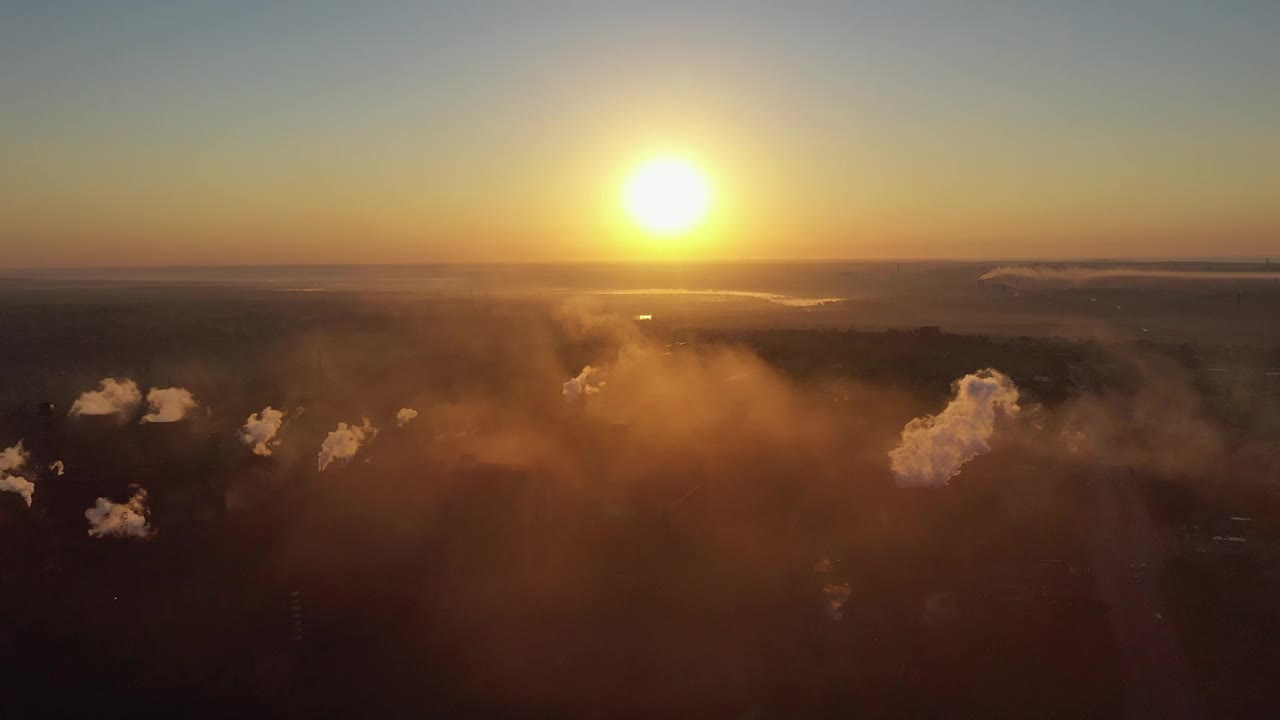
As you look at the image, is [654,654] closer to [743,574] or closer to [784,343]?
[743,574]

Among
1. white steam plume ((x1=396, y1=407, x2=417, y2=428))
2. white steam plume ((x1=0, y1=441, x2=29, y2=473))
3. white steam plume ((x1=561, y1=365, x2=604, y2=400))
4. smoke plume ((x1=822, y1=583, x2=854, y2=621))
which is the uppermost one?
white steam plume ((x1=561, y1=365, x2=604, y2=400))

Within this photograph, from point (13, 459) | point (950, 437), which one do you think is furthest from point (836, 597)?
point (13, 459)

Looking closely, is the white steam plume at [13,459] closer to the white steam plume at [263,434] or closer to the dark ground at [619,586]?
the dark ground at [619,586]

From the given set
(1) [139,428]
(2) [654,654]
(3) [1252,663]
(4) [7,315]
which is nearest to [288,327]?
(4) [7,315]

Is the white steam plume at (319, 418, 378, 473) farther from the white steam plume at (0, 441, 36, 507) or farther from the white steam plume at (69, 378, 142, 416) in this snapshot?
the white steam plume at (69, 378, 142, 416)

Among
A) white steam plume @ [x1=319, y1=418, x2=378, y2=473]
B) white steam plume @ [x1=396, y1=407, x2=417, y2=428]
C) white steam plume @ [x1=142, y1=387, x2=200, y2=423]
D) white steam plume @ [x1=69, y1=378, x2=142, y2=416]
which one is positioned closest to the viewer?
white steam plume @ [x1=319, y1=418, x2=378, y2=473]

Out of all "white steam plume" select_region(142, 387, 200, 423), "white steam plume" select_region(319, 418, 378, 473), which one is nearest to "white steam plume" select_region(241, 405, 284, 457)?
"white steam plume" select_region(319, 418, 378, 473)

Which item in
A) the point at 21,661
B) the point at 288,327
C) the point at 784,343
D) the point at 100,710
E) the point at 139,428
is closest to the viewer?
the point at 100,710
